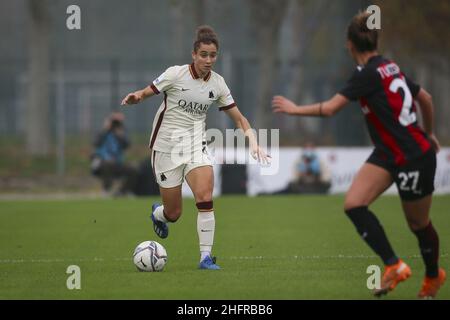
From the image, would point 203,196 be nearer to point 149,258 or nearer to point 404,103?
point 149,258

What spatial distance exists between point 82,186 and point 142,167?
15.8ft

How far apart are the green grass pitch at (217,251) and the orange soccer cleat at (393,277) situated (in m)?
0.27

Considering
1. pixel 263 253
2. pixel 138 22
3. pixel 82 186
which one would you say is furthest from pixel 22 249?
pixel 138 22

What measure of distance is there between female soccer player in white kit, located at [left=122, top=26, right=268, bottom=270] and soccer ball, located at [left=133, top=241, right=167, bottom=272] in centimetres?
42

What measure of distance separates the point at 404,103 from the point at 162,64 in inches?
1275

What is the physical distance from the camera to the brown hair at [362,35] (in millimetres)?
7867

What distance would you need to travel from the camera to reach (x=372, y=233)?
7867 millimetres

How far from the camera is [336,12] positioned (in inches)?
1626

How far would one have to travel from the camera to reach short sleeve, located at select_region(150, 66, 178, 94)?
1001 centimetres

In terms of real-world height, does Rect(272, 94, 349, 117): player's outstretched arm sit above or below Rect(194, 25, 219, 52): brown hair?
below

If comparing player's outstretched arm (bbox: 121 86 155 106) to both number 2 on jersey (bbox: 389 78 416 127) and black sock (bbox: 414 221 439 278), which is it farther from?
black sock (bbox: 414 221 439 278)

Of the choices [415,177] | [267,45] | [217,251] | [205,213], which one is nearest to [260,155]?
[205,213]

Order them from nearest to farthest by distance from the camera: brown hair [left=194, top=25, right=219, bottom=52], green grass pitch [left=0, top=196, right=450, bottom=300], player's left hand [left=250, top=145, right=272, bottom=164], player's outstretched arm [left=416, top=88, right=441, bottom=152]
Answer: player's outstretched arm [left=416, top=88, right=441, bottom=152], green grass pitch [left=0, top=196, right=450, bottom=300], player's left hand [left=250, top=145, right=272, bottom=164], brown hair [left=194, top=25, right=219, bottom=52]

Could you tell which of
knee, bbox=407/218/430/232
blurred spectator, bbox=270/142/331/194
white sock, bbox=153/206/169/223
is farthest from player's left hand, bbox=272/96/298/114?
blurred spectator, bbox=270/142/331/194
